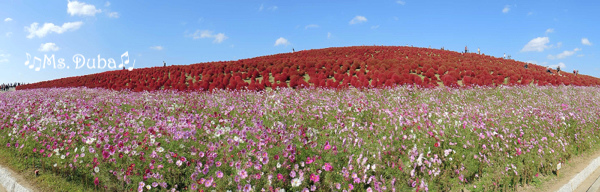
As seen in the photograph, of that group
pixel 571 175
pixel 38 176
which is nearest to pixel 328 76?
pixel 571 175

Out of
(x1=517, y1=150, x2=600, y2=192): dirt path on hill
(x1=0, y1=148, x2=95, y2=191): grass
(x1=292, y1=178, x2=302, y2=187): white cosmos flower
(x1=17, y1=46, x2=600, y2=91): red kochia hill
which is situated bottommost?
(x1=517, y1=150, x2=600, y2=192): dirt path on hill

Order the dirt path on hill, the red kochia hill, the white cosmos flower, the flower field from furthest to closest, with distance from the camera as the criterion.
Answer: the red kochia hill → the dirt path on hill → the flower field → the white cosmos flower

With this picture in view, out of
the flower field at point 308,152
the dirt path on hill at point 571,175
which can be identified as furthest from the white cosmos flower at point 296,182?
the dirt path on hill at point 571,175

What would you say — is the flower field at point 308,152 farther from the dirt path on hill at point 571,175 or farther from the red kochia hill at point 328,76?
the red kochia hill at point 328,76

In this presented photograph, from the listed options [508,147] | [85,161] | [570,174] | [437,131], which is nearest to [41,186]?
[85,161]

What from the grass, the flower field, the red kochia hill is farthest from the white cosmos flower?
the red kochia hill

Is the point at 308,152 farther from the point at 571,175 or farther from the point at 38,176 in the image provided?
the point at 38,176

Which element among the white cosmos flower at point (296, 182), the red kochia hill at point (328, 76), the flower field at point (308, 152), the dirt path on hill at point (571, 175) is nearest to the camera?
the white cosmos flower at point (296, 182)

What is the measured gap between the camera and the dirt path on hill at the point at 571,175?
520 centimetres

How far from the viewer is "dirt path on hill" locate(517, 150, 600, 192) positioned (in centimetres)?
520

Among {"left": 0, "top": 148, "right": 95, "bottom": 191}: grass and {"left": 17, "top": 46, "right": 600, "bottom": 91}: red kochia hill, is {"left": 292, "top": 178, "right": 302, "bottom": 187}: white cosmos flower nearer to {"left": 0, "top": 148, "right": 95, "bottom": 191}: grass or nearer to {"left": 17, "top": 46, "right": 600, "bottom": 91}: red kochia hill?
{"left": 0, "top": 148, "right": 95, "bottom": 191}: grass

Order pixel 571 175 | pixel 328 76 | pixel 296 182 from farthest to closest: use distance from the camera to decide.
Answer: pixel 328 76 < pixel 571 175 < pixel 296 182

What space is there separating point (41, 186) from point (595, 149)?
11546 millimetres

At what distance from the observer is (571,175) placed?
228 inches
